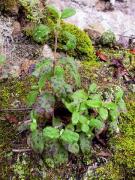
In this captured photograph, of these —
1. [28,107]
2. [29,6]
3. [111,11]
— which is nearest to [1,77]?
[28,107]

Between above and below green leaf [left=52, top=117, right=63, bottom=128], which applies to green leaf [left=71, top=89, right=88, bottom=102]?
above

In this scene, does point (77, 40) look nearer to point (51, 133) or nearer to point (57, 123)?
point (57, 123)

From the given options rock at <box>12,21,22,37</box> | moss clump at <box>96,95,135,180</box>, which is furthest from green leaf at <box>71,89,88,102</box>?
rock at <box>12,21,22,37</box>

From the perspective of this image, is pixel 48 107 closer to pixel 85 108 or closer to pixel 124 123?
pixel 85 108

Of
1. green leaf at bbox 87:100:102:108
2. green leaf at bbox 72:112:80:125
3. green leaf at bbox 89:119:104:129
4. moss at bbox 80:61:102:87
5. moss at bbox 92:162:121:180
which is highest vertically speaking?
green leaf at bbox 87:100:102:108

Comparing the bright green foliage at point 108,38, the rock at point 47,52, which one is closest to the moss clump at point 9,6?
the rock at point 47,52

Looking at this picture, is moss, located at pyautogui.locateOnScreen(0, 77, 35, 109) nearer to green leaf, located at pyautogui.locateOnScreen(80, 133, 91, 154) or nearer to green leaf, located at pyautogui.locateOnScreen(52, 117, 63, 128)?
green leaf, located at pyautogui.locateOnScreen(52, 117, 63, 128)
